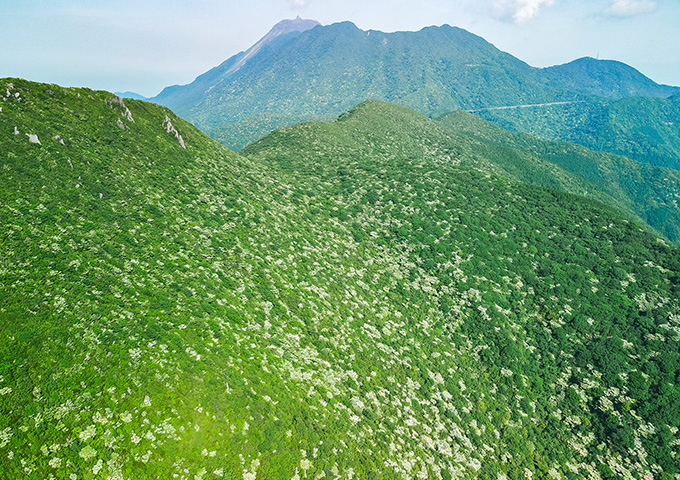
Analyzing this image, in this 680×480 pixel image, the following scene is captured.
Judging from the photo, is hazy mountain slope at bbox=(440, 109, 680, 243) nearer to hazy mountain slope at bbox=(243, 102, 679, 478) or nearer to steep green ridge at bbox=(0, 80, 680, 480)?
hazy mountain slope at bbox=(243, 102, 679, 478)

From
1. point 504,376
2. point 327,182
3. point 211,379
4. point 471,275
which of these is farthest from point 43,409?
point 327,182

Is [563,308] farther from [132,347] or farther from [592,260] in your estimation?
[132,347]

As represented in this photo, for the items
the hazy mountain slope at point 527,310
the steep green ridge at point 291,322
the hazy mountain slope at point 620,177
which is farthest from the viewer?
the hazy mountain slope at point 620,177

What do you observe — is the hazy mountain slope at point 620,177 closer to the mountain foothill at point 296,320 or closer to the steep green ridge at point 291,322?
the mountain foothill at point 296,320

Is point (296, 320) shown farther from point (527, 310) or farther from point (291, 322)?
point (527, 310)

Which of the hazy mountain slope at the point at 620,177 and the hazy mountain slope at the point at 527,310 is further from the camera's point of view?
the hazy mountain slope at the point at 620,177

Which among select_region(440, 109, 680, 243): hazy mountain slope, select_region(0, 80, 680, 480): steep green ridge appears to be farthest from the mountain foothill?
select_region(440, 109, 680, 243): hazy mountain slope

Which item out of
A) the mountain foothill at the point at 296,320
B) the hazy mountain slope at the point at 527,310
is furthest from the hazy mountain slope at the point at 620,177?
the mountain foothill at the point at 296,320
